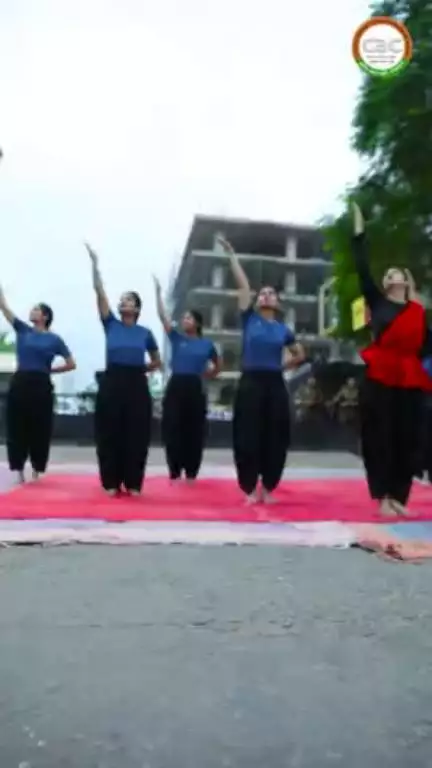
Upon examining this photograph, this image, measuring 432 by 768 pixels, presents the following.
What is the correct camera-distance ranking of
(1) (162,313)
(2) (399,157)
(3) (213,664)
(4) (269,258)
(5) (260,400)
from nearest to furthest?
(3) (213,664)
(5) (260,400)
(1) (162,313)
(2) (399,157)
(4) (269,258)

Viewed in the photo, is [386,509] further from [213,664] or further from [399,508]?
[213,664]

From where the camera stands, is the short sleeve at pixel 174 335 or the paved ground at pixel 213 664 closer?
the paved ground at pixel 213 664

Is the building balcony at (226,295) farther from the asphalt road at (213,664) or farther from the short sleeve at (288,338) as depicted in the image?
the asphalt road at (213,664)

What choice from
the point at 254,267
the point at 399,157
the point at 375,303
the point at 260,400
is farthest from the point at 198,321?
the point at 254,267

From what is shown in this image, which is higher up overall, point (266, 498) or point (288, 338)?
point (288, 338)

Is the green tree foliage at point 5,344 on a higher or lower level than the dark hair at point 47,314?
lower

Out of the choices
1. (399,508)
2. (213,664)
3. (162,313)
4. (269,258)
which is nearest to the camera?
(213,664)

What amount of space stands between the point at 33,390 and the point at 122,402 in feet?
4.94

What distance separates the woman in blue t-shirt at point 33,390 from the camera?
7.07m

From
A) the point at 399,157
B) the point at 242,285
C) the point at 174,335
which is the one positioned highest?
the point at 399,157

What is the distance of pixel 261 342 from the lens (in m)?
5.58

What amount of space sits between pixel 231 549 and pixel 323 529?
2.16 feet

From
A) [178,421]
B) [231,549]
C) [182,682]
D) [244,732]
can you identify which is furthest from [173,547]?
[178,421]

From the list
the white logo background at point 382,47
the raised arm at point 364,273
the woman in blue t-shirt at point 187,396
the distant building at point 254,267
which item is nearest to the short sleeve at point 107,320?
the woman in blue t-shirt at point 187,396
